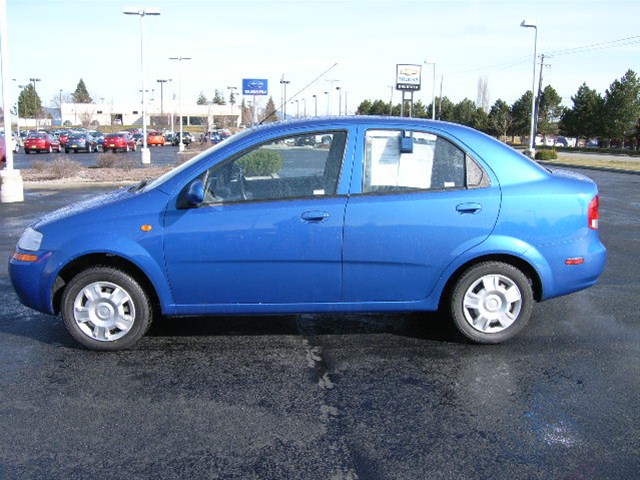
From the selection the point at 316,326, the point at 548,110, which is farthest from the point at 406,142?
the point at 548,110

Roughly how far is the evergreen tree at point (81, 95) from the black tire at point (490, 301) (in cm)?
14001

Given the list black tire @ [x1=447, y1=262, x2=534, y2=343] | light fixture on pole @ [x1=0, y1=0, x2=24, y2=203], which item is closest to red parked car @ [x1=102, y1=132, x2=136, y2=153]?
light fixture on pole @ [x1=0, y1=0, x2=24, y2=203]

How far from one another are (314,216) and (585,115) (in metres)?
61.4

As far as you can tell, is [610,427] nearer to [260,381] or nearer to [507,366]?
[507,366]

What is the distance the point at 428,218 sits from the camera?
4.68 metres

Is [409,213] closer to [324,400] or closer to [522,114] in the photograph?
[324,400]

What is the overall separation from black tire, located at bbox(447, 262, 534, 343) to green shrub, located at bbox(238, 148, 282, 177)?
1678mm

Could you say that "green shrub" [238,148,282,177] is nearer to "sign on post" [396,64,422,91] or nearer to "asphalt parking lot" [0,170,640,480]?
"asphalt parking lot" [0,170,640,480]

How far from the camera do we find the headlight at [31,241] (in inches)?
186

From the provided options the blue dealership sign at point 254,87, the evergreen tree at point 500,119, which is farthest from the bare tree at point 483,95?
the blue dealership sign at point 254,87

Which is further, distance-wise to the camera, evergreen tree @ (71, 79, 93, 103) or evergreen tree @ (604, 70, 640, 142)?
evergreen tree @ (71, 79, 93, 103)

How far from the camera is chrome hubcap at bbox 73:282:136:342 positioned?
4734 mm

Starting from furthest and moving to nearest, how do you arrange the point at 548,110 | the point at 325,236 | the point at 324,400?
A: 1. the point at 548,110
2. the point at 325,236
3. the point at 324,400

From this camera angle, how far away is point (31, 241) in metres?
4.79
